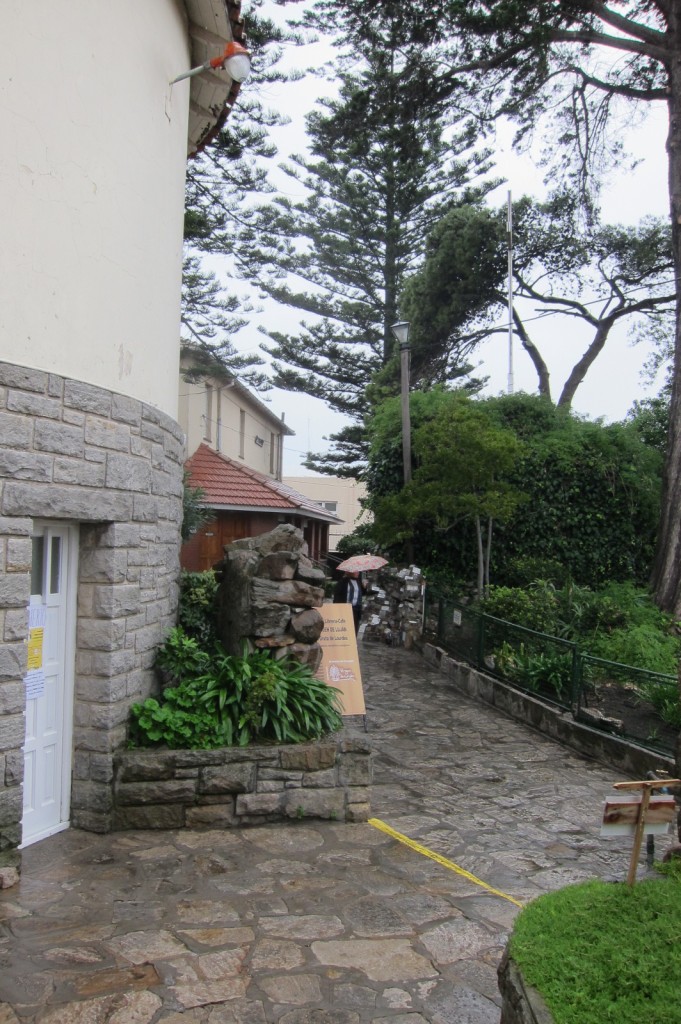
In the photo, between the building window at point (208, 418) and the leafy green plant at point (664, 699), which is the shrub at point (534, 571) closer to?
the leafy green plant at point (664, 699)

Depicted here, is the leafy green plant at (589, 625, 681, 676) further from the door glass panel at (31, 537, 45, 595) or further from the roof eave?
the roof eave

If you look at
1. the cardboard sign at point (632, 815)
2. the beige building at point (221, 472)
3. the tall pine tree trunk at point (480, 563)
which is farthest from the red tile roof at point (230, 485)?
the cardboard sign at point (632, 815)

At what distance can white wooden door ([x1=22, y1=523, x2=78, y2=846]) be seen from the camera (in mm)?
4984

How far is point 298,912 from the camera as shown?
13.9 feet

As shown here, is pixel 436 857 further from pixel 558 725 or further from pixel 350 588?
pixel 350 588

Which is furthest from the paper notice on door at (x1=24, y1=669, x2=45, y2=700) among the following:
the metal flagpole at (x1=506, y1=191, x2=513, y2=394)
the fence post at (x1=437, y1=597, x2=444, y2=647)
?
the metal flagpole at (x1=506, y1=191, x2=513, y2=394)

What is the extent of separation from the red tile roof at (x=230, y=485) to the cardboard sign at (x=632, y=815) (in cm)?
1374

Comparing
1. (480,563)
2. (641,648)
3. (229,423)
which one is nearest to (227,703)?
(641,648)

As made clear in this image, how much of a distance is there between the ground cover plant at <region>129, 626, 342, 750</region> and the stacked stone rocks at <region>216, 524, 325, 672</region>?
0.52 ft

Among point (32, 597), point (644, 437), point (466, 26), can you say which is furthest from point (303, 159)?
point (32, 597)

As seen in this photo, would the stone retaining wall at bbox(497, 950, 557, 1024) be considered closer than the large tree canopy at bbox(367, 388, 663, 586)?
Yes

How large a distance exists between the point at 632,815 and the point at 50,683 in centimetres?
372

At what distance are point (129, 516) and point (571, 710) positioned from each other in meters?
5.67

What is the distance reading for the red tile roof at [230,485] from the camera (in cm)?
1717
